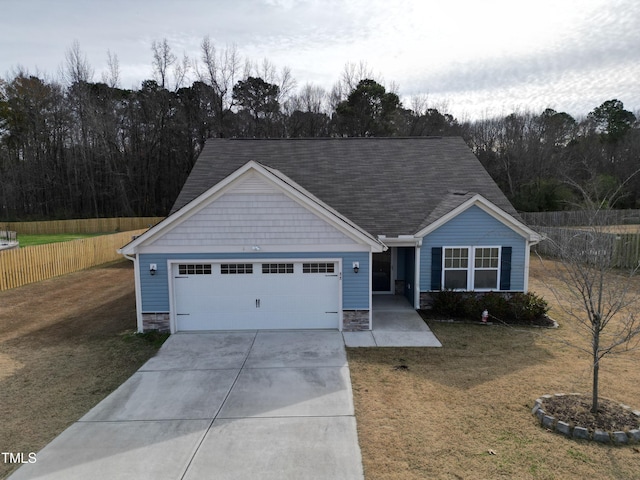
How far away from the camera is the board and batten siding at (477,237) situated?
12.3 metres

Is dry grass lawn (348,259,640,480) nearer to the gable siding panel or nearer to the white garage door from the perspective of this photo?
the white garage door

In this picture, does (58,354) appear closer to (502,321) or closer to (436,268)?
(436,268)

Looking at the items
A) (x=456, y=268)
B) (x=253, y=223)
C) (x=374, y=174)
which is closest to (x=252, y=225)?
(x=253, y=223)

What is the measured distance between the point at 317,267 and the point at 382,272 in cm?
428

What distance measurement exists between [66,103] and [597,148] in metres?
61.1

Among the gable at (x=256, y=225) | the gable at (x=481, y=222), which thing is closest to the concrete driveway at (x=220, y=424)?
the gable at (x=256, y=225)

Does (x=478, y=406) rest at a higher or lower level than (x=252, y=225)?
lower

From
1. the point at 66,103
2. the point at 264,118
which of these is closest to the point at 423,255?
the point at 264,118

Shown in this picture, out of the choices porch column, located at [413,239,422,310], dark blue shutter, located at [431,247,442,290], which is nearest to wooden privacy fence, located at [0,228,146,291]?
porch column, located at [413,239,422,310]

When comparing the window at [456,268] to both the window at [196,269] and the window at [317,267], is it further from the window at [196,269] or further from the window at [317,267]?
the window at [196,269]

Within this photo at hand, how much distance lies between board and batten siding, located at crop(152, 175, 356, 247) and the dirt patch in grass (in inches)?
118

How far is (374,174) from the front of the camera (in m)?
15.7

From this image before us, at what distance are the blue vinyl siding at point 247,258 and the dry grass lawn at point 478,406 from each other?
1.83 metres

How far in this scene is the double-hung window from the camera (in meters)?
12.5
